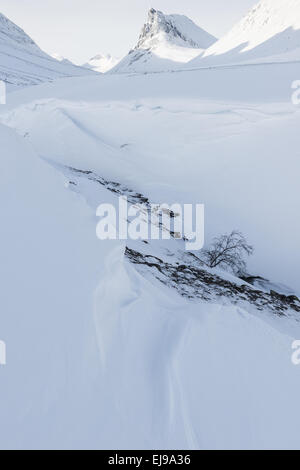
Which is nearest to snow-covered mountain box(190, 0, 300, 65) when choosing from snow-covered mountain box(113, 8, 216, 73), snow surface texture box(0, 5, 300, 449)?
snow-covered mountain box(113, 8, 216, 73)

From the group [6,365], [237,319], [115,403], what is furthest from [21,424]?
[237,319]

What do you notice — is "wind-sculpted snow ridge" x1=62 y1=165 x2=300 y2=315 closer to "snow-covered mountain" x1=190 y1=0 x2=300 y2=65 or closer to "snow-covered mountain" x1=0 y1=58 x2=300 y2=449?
"snow-covered mountain" x1=0 y1=58 x2=300 y2=449

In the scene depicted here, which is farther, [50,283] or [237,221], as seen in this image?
[237,221]

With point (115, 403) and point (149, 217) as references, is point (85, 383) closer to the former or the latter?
point (115, 403)

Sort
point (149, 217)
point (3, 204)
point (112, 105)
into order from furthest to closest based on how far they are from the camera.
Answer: point (112, 105)
point (149, 217)
point (3, 204)

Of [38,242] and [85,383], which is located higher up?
[38,242]

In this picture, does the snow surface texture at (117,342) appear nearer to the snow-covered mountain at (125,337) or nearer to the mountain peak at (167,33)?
the snow-covered mountain at (125,337)

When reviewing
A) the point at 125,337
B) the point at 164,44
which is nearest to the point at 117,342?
the point at 125,337

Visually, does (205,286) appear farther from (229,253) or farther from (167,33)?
(167,33)
